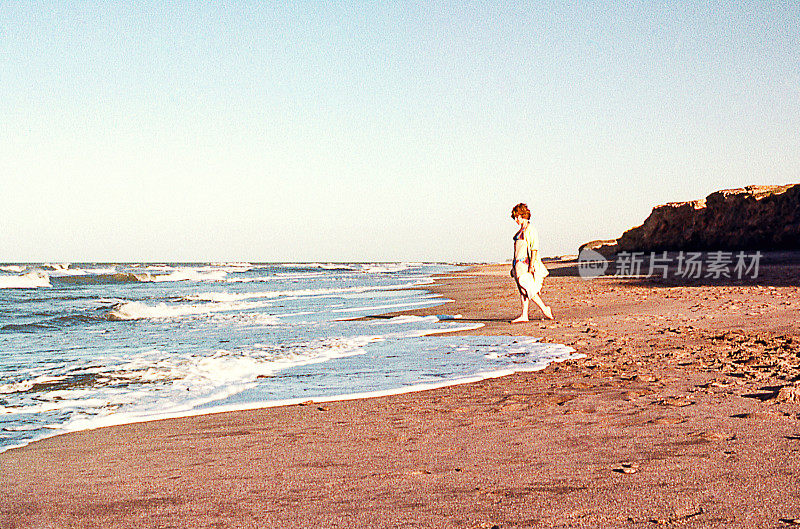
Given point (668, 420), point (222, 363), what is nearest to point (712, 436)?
point (668, 420)

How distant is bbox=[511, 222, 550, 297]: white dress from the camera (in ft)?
35.0

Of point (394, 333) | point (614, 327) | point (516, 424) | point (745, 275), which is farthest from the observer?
point (745, 275)

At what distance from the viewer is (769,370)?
5.36m

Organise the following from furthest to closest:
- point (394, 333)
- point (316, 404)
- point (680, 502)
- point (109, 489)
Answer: point (394, 333)
point (316, 404)
point (109, 489)
point (680, 502)

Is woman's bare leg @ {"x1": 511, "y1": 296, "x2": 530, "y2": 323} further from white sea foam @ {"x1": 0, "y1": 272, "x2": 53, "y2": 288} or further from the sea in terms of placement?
white sea foam @ {"x1": 0, "y1": 272, "x2": 53, "y2": 288}

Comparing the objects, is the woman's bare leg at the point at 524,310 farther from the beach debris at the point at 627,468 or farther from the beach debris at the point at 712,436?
the beach debris at the point at 627,468

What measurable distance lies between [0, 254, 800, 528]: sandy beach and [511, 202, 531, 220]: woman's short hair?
4900 millimetres

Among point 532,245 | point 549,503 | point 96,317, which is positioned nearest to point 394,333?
point 532,245

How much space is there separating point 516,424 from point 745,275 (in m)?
18.0

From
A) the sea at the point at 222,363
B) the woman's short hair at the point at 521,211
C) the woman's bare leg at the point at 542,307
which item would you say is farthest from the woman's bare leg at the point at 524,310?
the woman's short hair at the point at 521,211

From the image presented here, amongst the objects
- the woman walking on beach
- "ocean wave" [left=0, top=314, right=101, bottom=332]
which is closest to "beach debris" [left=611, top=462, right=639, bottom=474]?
the woman walking on beach

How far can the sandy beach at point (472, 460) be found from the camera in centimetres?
256

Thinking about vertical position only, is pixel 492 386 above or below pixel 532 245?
below

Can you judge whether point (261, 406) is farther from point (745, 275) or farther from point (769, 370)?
point (745, 275)
